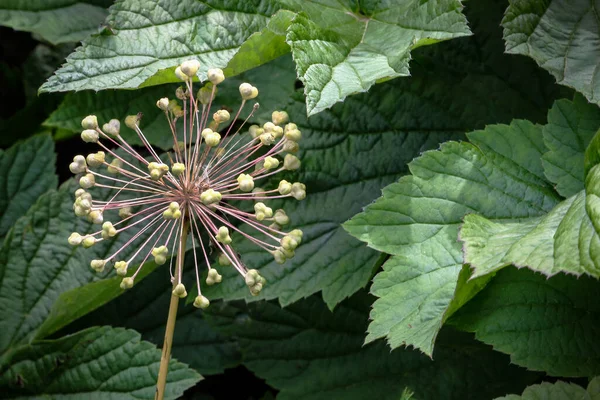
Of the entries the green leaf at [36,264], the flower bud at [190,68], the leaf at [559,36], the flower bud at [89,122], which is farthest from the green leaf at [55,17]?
the leaf at [559,36]

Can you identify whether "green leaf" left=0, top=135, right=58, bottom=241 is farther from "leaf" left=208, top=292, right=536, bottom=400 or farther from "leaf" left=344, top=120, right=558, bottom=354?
"leaf" left=344, top=120, right=558, bottom=354

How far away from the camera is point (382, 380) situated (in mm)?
1852

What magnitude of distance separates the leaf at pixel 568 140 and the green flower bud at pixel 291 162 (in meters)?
0.58

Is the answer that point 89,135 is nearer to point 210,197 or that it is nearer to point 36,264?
point 210,197

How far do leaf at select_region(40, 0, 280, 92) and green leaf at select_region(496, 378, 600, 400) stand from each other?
960 millimetres

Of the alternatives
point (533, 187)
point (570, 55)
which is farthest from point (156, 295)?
point (570, 55)

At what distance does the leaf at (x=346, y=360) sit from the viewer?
183 centimetres

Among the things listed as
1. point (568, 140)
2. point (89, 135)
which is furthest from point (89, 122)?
point (568, 140)

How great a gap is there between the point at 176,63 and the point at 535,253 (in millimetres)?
903

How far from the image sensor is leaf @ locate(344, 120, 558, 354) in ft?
4.76

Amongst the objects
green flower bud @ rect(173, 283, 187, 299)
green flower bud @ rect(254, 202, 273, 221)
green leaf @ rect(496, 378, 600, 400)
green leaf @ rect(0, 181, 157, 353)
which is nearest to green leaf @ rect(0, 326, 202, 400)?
green leaf @ rect(0, 181, 157, 353)

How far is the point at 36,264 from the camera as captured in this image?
1902 millimetres

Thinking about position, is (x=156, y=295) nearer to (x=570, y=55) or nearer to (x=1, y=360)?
(x=1, y=360)

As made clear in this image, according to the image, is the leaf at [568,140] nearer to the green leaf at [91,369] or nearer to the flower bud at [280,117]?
the flower bud at [280,117]
